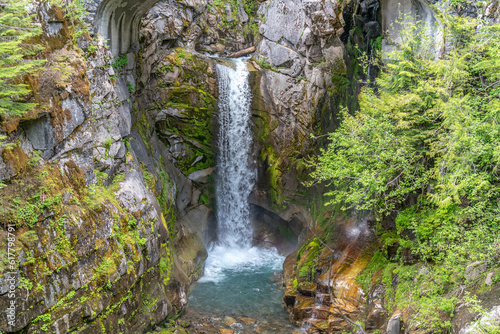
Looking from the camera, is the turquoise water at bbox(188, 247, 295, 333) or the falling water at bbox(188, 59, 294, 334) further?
the falling water at bbox(188, 59, 294, 334)

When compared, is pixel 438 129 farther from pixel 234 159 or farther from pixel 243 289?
pixel 234 159

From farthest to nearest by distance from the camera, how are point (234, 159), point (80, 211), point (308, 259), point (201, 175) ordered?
1. point (234, 159)
2. point (201, 175)
3. point (308, 259)
4. point (80, 211)

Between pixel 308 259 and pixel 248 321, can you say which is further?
pixel 308 259

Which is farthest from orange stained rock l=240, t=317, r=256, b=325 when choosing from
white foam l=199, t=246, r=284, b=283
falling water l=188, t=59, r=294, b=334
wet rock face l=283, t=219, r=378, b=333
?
white foam l=199, t=246, r=284, b=283

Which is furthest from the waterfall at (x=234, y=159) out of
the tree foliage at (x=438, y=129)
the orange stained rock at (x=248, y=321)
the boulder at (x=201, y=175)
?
the tree foliage at (x=438, y=129)

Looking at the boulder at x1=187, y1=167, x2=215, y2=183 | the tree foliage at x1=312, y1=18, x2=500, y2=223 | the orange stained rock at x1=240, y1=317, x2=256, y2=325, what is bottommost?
the orange stained rock at x1=240, y1=317, x2=256, y2=325

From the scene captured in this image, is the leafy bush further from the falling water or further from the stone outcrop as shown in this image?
the falling water

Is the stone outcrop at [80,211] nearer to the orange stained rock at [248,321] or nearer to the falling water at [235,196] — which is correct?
the orange stained rock at [248,321]

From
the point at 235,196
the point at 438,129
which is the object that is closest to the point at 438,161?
the point at 438,129

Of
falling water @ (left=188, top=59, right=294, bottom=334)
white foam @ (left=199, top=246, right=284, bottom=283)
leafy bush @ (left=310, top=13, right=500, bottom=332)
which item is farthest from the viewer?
falling water @ (left=188, top=59, right=294, bottom=334)

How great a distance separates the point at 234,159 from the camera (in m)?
17.9

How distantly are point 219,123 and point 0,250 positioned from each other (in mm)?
12348

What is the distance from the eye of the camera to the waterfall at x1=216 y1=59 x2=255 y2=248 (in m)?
17.6

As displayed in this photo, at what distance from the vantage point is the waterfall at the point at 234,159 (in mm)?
17625
